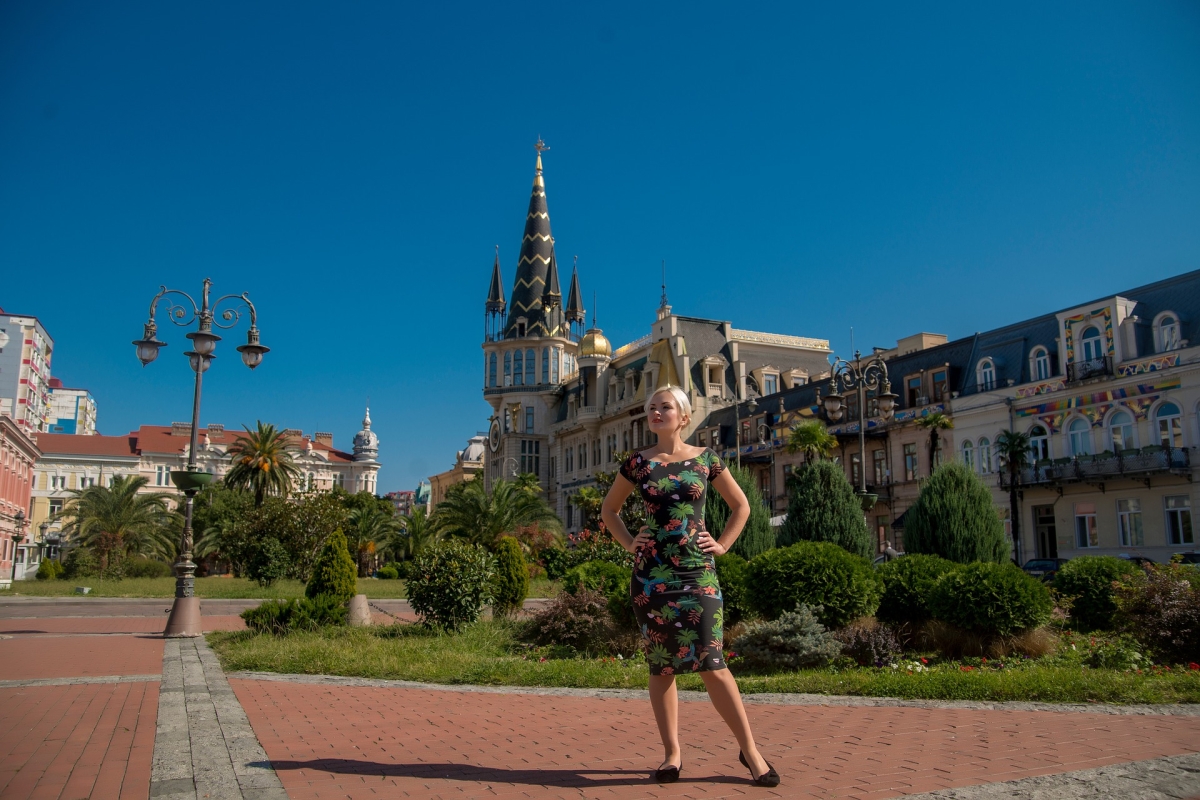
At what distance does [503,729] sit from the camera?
7.04 meters

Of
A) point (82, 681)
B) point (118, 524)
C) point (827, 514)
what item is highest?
point (118, 524)

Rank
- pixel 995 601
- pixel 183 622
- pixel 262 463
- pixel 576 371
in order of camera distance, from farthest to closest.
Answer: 1. pixel 576 371
2. pixel 262 463
3. pixel 183 622
4. pixel 995 601

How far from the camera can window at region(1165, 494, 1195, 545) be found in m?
29.2

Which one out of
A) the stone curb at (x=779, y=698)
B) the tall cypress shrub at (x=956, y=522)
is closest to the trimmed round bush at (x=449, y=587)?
the stone curb at (x=779, y=698)

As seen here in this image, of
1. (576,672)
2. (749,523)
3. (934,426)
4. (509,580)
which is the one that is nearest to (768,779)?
(576,672)

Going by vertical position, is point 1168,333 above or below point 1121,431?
above

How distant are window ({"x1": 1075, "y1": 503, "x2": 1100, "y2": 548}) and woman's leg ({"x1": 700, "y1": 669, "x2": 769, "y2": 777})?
105 feet

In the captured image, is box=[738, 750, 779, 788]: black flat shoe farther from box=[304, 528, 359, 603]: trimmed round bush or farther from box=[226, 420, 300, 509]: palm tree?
box=[226, 420, 300, 509]: palm tree

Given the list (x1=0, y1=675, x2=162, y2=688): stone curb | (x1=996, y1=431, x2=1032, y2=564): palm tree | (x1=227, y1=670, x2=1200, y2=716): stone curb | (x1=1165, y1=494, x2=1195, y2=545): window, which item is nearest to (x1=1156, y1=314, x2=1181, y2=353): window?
(x1=1165, y1=494, x2=1195, y2=545): window

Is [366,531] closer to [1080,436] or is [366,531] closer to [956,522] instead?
[1080,436]

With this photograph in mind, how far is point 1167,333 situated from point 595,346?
41.2 meters

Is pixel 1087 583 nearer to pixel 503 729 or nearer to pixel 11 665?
pixel 503 729

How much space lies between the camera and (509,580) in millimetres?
17266

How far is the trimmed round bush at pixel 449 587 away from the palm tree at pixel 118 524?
132 ft
